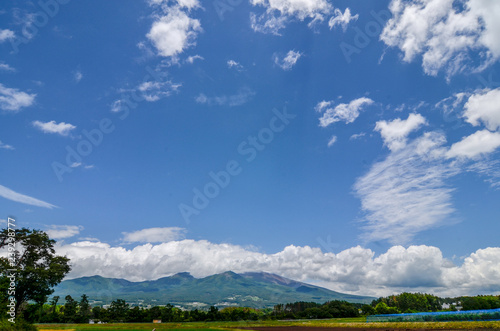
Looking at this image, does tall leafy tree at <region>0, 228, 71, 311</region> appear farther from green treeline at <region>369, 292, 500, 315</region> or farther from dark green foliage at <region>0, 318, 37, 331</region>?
green treeline at <region>369, 292, 500, 315</region>

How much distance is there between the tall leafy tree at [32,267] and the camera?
40188mm

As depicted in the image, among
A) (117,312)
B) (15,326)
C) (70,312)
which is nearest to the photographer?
(15,326)

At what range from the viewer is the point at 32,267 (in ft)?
137

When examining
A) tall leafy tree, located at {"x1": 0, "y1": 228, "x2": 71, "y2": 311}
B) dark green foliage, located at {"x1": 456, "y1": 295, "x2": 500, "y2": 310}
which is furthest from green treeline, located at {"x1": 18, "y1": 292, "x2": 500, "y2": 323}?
tall leafy tree, located at {"x1": 0, "y1": 228, "x2": 71, "y2": 311}

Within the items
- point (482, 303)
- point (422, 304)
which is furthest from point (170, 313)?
point (482, 303)

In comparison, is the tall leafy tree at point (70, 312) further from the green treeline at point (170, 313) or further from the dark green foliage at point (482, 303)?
the dark green foliage at point (482, 303)

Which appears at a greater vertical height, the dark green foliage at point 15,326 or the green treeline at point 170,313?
the dark green foliage at point 15,326

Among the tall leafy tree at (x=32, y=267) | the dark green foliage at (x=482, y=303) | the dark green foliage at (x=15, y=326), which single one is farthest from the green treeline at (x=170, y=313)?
the dark green foliage at (x=15, y=326)

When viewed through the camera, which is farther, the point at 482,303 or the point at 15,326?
the point at 482,303

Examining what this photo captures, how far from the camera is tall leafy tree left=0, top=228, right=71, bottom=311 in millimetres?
40188

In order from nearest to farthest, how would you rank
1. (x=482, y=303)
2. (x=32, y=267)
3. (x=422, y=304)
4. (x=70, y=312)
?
(x=32, y=267), (x=70, y=312), (x=482, y=303), (x=422, y=304)

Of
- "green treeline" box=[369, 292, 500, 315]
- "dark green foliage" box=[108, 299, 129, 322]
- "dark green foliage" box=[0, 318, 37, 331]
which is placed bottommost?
"green treeline" box=[369, 292, 500, 315]

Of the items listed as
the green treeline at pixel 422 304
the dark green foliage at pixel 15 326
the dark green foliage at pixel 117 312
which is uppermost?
the dark green foliage at pixel 15 326

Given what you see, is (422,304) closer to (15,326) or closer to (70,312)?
(70,312)
